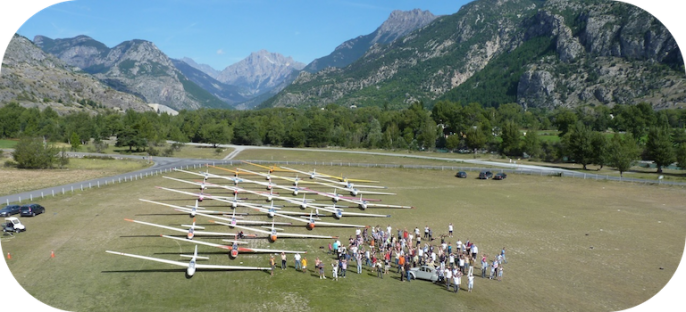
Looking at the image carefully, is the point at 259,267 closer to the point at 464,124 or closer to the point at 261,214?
the point at 261,214

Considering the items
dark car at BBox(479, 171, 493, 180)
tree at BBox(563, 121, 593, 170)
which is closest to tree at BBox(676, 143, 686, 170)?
tree at BBox(563, 121, 593, 170)

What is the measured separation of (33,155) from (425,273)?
88.0 metres

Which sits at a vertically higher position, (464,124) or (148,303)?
(464,124)

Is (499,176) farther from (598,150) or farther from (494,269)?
(494,269)

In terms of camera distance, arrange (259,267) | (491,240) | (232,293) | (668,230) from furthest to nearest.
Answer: (668,230) → (491,240) → (259,267) → (232,293)

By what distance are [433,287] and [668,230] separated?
33.4 m

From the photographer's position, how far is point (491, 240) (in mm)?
42281

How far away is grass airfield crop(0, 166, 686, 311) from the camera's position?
92.8 feet

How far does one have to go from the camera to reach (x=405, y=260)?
33750mm

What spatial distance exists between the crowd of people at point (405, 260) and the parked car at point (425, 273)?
13 cm

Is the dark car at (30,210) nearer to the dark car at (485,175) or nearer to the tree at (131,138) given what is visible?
the dark car at (485,175)

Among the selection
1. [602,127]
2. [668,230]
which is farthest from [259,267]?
[602,127]

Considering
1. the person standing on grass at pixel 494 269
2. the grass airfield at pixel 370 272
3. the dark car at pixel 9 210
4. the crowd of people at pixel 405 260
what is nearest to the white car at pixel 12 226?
the grass airfield at pixel 370 272

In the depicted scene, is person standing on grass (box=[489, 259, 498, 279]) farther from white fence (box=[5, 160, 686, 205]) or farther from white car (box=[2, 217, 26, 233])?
white fence (box=[5, 160, 686, 205])
